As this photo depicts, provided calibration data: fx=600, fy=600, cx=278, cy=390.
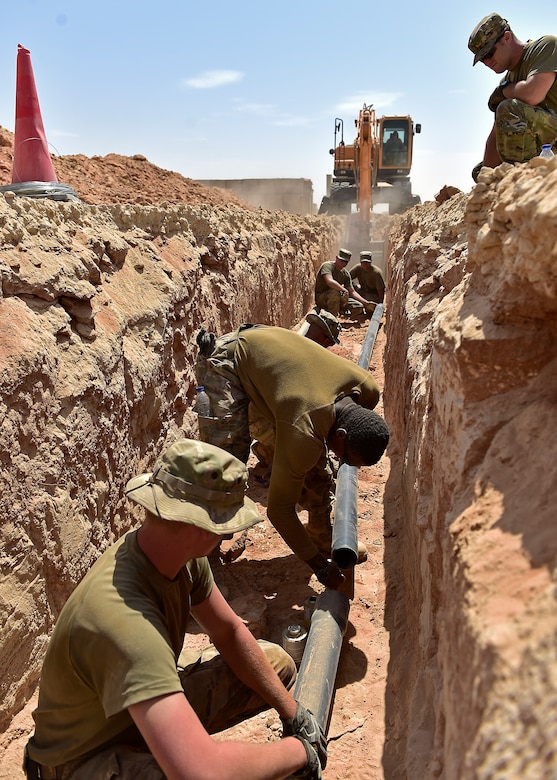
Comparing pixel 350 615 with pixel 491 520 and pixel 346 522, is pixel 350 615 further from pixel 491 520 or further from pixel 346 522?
pixel 491 520

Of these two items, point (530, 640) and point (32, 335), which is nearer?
point (530, 640)

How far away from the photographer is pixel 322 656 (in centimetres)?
273

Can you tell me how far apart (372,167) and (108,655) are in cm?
1895

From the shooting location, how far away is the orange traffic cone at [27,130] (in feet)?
17.8

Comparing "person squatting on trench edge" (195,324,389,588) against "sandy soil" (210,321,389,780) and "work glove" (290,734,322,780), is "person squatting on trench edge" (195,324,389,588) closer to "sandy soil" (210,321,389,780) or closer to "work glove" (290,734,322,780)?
"sandy soil" (210,321,389,780)

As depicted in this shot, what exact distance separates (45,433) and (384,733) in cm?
224

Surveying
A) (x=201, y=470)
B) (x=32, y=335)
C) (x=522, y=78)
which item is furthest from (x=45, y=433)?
(x=522, y=78)

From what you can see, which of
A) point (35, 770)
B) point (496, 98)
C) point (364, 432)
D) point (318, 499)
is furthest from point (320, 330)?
point (35, 770)

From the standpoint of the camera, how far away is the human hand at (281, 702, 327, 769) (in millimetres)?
2262

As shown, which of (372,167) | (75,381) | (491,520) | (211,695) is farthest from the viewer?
(372,167)

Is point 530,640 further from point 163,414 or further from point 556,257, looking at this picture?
point 163,414

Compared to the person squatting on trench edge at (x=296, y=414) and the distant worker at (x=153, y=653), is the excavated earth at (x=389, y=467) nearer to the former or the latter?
the person squatting on trench edge at (x=296, y=414)

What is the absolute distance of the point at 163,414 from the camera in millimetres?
4910

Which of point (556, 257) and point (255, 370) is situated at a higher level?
point (556, 257)
